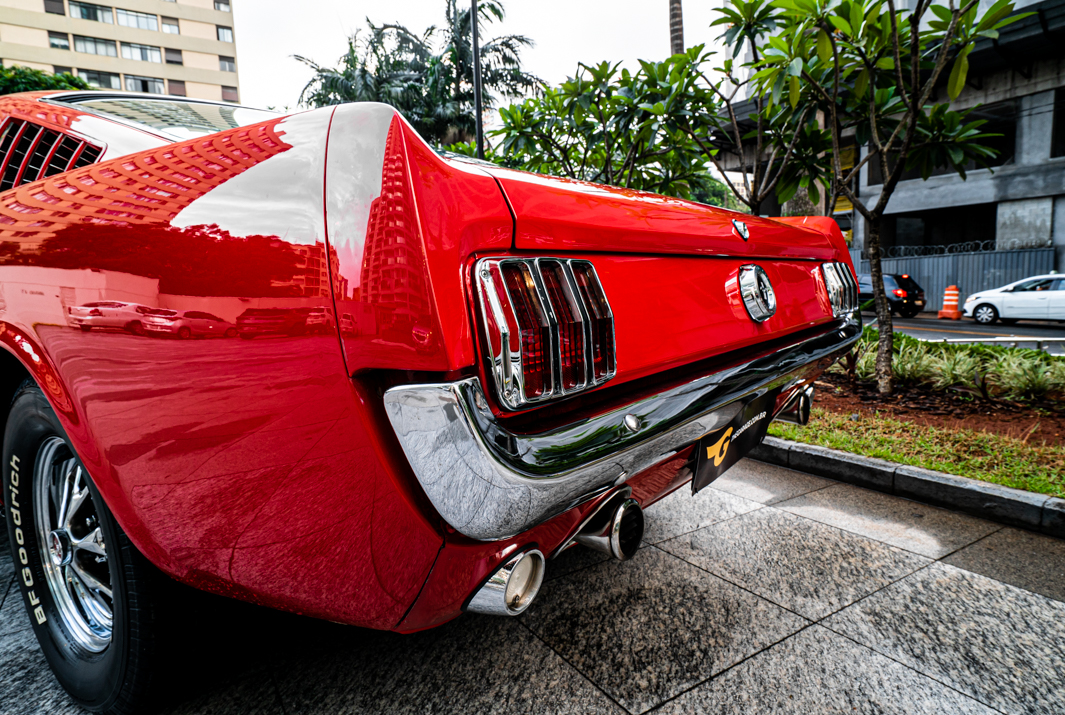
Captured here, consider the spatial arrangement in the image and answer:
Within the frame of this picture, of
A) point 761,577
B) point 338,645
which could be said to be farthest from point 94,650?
point 761,577

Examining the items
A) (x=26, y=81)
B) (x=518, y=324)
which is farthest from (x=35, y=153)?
(x=26, y=81)

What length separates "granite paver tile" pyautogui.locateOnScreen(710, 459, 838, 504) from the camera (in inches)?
127

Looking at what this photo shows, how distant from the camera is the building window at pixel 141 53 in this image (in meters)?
47.6

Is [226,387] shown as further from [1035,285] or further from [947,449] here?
[1035,285]

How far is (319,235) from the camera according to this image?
3.44 feet

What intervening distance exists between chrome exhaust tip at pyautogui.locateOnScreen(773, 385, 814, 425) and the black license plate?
0.28 metres

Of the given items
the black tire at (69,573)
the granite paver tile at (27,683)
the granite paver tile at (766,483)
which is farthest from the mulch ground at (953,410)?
the granite paver tile at (27,683)

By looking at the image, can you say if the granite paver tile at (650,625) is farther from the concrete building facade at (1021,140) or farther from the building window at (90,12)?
the building window at (90,12)

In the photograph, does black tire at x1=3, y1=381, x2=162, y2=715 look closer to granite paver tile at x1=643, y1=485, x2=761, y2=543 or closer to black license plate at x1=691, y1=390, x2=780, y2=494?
black license plate at x1=691, y1=390, x2=780, y2=494

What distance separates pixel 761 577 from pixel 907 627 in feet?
1.58


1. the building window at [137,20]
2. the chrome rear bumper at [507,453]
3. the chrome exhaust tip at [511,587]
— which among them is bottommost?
the chrome exhaust tip at [511,587]

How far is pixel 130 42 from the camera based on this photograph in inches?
1879

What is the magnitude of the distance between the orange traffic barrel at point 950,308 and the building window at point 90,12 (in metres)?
58.1

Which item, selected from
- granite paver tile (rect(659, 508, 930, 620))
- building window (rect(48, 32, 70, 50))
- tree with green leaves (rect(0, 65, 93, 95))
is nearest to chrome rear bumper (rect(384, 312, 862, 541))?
granite paver tile (rect(659, 508, 930, 620))
